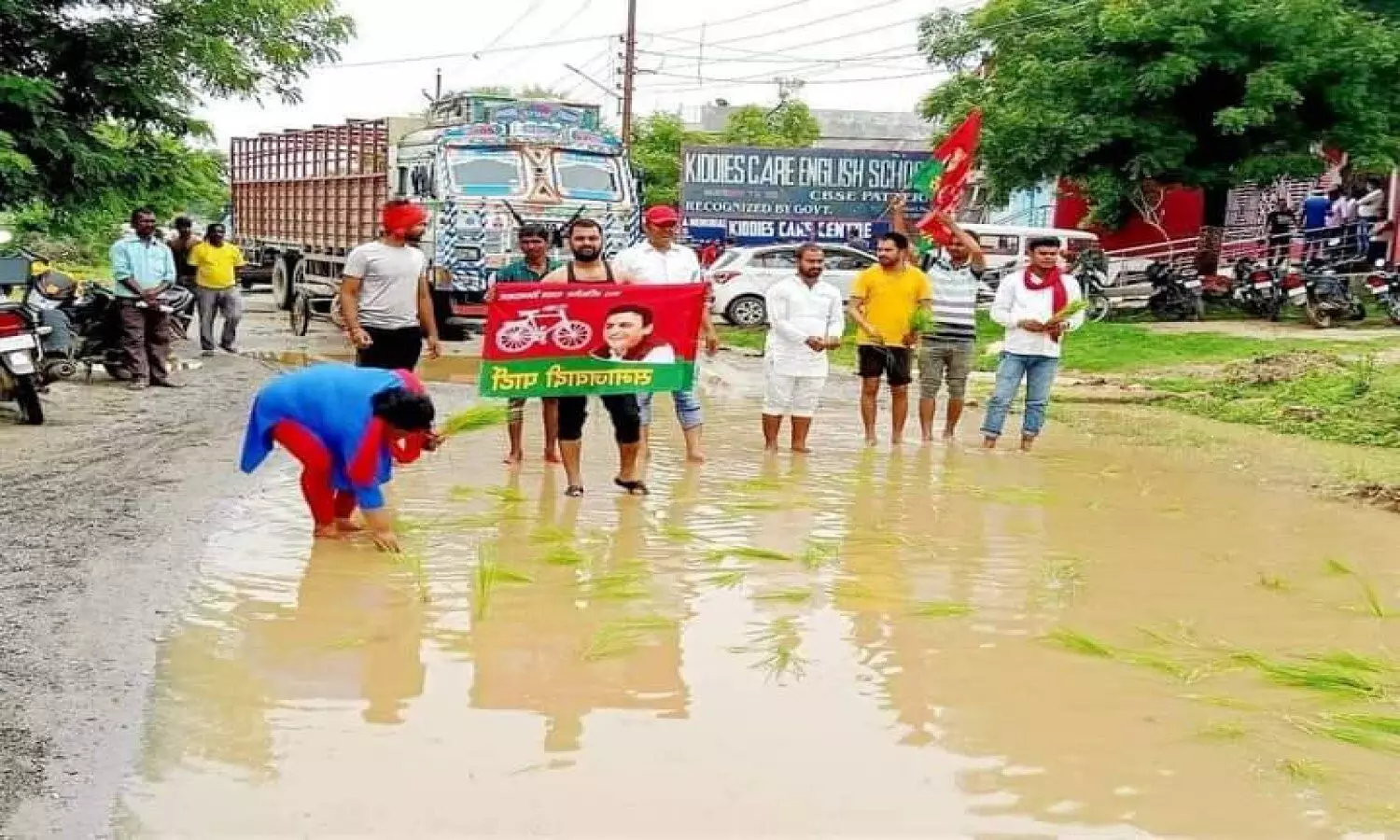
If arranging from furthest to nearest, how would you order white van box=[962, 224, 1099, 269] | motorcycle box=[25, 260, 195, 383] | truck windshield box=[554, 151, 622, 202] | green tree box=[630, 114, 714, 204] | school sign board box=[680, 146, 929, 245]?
1. green tree box=[630, 114, 714, 204]
2. school sign board box=[680, 146, 929, 245]
3. white van box=[962, 224, 1099, 269]
4. truck windshield box=[554, 151, 622, 202]
5. motorcycle box=[25, 260, 195, 383]

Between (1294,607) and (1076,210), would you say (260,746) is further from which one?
(1076,210)

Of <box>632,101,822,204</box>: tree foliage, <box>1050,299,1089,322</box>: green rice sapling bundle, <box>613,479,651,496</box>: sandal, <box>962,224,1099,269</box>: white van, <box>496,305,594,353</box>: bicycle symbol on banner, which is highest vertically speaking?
<box>632,101,822,204</box>: tree foliage

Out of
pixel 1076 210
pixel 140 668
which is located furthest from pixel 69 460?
pixel 1076 210

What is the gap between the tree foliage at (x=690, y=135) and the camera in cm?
4678

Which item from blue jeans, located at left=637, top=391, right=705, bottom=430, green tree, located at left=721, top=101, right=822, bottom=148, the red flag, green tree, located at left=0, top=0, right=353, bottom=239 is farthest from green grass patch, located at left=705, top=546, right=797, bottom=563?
green tree, located at left=721, top=101, right=822, bottom=148

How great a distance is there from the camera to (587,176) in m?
17.8

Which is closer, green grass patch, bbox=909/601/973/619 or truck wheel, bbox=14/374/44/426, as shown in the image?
green grass patch, bbox=909/601/973/619

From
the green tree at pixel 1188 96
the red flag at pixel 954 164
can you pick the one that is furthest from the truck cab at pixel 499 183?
the red flag at pixel 954 164

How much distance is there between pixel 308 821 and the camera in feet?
11.3

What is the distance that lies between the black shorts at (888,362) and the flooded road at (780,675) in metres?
2.04

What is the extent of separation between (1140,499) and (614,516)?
3027 mm

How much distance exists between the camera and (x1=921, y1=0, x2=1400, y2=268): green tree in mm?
20125

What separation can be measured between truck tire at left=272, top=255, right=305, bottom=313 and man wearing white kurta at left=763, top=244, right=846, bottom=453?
596 inches

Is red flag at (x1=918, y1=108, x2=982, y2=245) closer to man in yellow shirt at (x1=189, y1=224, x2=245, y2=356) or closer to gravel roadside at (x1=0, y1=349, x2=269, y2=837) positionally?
gravel roadside at (x1=0, y1=349, x2=269, y2=837)
